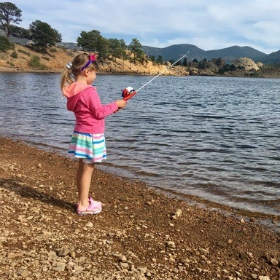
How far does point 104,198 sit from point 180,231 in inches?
79.1

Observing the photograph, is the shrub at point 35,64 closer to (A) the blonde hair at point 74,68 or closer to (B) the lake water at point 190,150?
(B) the lake water at point 190,150

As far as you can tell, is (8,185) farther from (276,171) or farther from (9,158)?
(276,171)

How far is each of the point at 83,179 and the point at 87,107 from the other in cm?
127

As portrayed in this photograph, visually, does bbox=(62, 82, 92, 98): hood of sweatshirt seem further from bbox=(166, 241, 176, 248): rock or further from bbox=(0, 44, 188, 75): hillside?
bbox=(0, 44, 188, 75): hillside

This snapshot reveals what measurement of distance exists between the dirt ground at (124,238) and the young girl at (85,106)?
1.22m

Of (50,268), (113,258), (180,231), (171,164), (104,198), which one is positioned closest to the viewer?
(50,268)

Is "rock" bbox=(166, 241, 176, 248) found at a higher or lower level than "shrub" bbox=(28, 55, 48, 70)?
lower

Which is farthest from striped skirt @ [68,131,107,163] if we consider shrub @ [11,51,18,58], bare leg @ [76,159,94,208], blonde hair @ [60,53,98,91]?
shrub @ [11,51,18,58]

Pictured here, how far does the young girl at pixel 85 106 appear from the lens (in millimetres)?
5039

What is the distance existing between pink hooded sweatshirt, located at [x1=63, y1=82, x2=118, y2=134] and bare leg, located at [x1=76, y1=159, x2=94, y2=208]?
2.08ft

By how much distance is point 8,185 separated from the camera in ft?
22.5

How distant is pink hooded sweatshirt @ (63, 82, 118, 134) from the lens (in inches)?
197

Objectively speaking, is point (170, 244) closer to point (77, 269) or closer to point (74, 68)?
point (77, 269)

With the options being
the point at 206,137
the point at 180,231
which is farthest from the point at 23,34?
the point at 180,231
